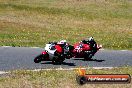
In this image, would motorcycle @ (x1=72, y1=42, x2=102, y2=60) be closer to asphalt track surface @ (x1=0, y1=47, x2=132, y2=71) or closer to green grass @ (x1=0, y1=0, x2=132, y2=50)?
asphalt track surface @ (x1=0, y1=47, x2=132, y2=71)

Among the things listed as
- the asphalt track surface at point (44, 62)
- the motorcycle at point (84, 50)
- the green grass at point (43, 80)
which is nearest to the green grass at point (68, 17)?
the asphalt track surface at point (44, 62)

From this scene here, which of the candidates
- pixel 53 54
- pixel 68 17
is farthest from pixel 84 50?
pixel 68 17

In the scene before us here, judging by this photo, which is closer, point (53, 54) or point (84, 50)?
point (53, 54)

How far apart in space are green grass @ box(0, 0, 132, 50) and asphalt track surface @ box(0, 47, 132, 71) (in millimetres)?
13585

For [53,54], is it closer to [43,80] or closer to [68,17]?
[43,80]

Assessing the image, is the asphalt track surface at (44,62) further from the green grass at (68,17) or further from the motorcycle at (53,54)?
the green grass at (68,17)

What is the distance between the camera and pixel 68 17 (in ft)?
170

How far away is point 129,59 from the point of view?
22391 mm

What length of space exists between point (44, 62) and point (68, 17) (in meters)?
32.0

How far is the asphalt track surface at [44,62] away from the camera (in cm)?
1911

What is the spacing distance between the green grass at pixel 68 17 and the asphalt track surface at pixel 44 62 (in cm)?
1358

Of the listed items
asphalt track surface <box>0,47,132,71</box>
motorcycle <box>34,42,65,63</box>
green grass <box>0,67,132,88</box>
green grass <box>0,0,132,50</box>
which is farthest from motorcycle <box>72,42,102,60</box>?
green grass <box>0,0,132,50</box>

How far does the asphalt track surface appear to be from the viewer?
1911cm

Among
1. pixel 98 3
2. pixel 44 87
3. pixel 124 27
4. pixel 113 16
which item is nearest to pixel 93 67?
pixel 44 87
